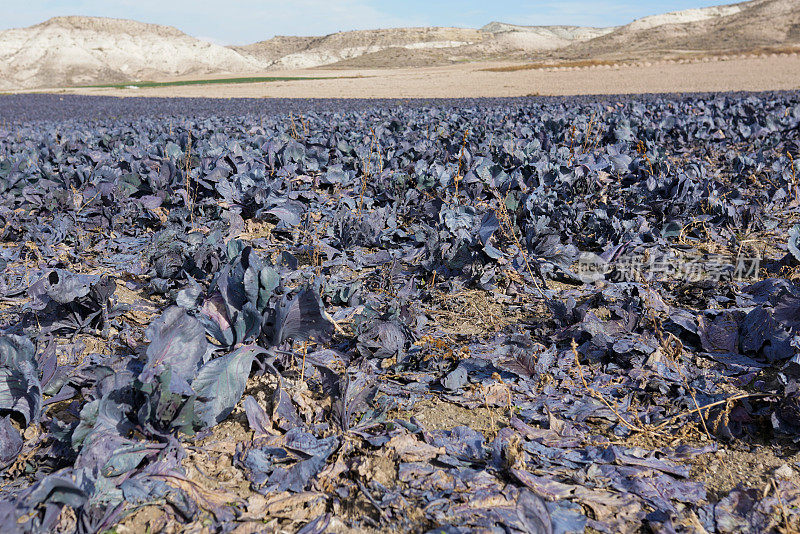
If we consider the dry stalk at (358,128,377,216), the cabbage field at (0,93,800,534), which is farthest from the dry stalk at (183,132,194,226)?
the dry stalk at (358,128,377,216)

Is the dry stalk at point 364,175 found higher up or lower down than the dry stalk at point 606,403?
higher up

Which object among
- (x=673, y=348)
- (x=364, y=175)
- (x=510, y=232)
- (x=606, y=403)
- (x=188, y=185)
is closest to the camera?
(x=606, y=403)

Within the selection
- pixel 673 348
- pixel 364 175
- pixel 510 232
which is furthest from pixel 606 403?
pixel 364 175

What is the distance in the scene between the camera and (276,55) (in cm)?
13650

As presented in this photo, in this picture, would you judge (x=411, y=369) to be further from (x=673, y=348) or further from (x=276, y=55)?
(x=276, y=55)

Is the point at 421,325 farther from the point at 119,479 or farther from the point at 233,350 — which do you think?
the point at 119,479

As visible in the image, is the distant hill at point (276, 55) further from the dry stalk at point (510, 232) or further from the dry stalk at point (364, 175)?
the dry stalk at point (510, 232)

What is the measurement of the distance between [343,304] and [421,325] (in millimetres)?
575

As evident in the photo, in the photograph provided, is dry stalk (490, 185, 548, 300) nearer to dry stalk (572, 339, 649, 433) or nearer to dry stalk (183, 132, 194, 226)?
dry stalk (572, 339, 649, 433)

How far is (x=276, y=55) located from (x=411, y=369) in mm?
147256

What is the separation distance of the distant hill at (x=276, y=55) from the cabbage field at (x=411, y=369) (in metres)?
68.8

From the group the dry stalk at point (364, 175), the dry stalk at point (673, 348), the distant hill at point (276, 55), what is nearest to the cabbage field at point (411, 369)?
the dry stalk at point (673, 348)

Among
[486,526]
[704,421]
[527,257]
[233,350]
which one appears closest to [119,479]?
[233,350]

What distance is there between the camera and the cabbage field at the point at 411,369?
175cm
